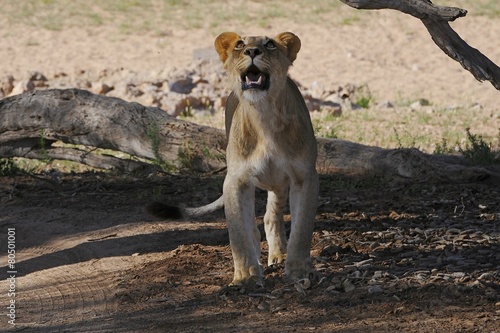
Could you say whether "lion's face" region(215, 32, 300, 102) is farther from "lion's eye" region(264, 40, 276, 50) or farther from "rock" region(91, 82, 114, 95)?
"rock" region(91, 82, 114, 95)

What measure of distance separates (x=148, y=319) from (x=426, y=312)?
1.59 m

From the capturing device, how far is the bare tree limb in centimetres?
604

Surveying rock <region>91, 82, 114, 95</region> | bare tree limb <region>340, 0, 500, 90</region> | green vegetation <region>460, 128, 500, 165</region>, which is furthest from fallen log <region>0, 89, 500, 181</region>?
rock <region>91, 82, 114, 95</region>

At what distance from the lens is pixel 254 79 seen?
19.8 ft

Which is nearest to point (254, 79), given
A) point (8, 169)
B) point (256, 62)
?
point (256, 62)

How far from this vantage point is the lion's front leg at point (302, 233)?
243 inches

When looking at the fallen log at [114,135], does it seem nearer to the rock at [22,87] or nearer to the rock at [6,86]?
the rock at [22,87]

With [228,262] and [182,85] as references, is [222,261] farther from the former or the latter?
[182,85]

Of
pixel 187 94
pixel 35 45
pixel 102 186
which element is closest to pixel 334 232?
pixel 102 186

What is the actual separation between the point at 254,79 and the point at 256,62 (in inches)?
5.1

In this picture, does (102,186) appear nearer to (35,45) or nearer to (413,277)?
(413,277)

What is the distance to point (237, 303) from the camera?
235 inches

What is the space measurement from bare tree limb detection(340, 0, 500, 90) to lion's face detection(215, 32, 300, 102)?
50 cm

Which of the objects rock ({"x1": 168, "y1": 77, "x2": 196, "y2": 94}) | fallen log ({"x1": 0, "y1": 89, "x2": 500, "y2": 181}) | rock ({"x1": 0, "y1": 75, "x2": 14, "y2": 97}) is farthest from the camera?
rock ({"x1": 0, "y1": 75, "x2": 14, "y2": 97})
